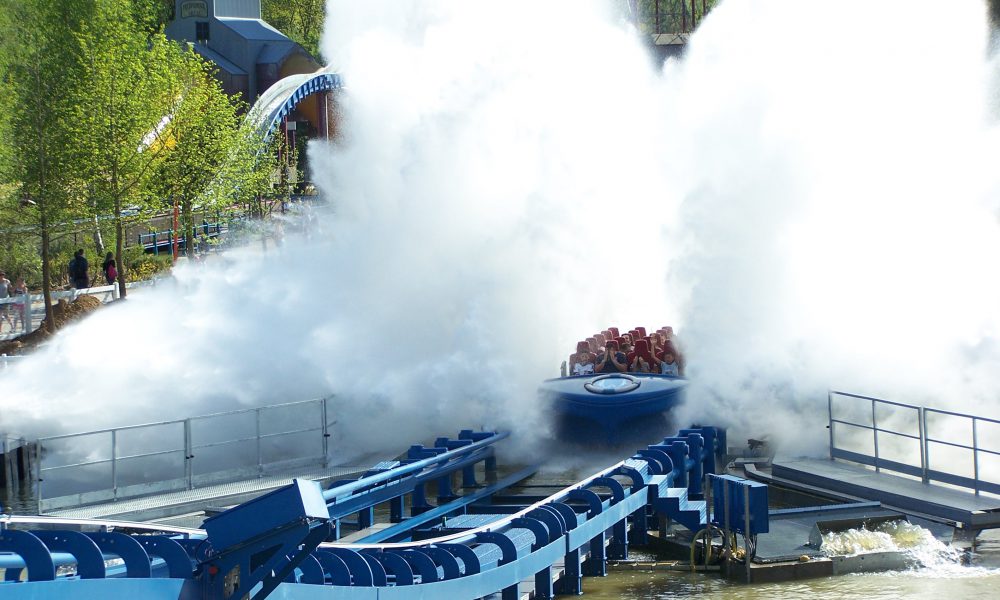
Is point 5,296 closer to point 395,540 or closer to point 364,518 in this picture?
point 364,518

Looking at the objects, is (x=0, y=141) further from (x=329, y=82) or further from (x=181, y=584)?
(x=329, y=82)

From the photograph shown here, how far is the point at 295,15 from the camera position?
9200 centimetres

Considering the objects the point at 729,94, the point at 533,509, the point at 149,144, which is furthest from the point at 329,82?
the point at 533,509

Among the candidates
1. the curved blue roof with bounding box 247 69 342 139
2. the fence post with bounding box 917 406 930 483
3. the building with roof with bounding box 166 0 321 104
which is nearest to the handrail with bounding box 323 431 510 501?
the fence post with bounding box 917 406 930 483

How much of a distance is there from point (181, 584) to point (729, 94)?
621 inches

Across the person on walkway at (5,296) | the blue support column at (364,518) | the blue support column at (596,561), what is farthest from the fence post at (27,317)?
the blue support column at (596,561)

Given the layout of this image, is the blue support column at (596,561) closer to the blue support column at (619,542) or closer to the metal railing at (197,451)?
the blue support column at (619,542)

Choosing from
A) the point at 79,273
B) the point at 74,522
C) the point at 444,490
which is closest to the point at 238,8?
the point at 79,273

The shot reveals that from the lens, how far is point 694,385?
18.9m

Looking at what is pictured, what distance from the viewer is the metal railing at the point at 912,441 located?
15648mm

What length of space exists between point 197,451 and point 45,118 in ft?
44.3

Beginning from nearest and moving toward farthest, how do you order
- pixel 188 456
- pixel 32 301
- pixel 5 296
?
1. pixel 188 456
2. pixel 5 296
3. pixel 32 301

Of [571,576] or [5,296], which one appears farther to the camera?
[5,296]

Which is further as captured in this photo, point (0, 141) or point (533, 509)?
point (0, 141)
